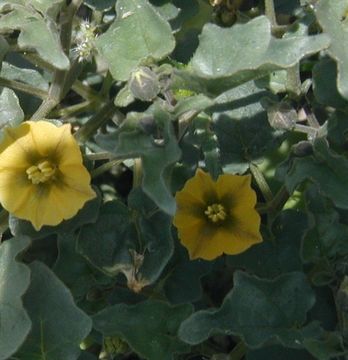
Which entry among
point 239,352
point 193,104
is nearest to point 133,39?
point 193,104

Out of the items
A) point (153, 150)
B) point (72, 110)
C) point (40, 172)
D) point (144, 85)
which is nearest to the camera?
point (153, 150)

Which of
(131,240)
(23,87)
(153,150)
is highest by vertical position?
(153,150)

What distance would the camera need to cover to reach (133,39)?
6.04 ft

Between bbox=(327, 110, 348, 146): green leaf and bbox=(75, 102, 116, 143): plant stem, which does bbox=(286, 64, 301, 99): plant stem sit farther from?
bbox=(75, 102, 116, 143): plant stem

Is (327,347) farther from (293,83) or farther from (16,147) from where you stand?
(16,147)

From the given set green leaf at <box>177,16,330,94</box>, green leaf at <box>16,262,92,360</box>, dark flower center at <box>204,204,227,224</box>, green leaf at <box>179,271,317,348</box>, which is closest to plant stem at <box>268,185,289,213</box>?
dark flower center at <box>204,204,227,224</box>

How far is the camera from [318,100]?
6.41 ft

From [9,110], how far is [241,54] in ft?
2.05

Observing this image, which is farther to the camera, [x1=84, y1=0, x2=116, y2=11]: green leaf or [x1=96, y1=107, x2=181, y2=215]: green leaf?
[x1=84, y1=0, x2=116, y2=11]: green leaf

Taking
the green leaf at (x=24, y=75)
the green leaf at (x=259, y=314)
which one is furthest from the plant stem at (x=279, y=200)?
the green leaf at (x=24, y=75)

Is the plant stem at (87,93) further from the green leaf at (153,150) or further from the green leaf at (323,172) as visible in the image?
the green leaf at (323,172)

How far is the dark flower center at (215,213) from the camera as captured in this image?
6.75 ft

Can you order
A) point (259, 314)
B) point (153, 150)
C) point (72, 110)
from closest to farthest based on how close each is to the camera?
point (153, 150), point (259, 314), point (72, 110)

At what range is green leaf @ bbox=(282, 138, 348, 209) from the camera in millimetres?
1813
